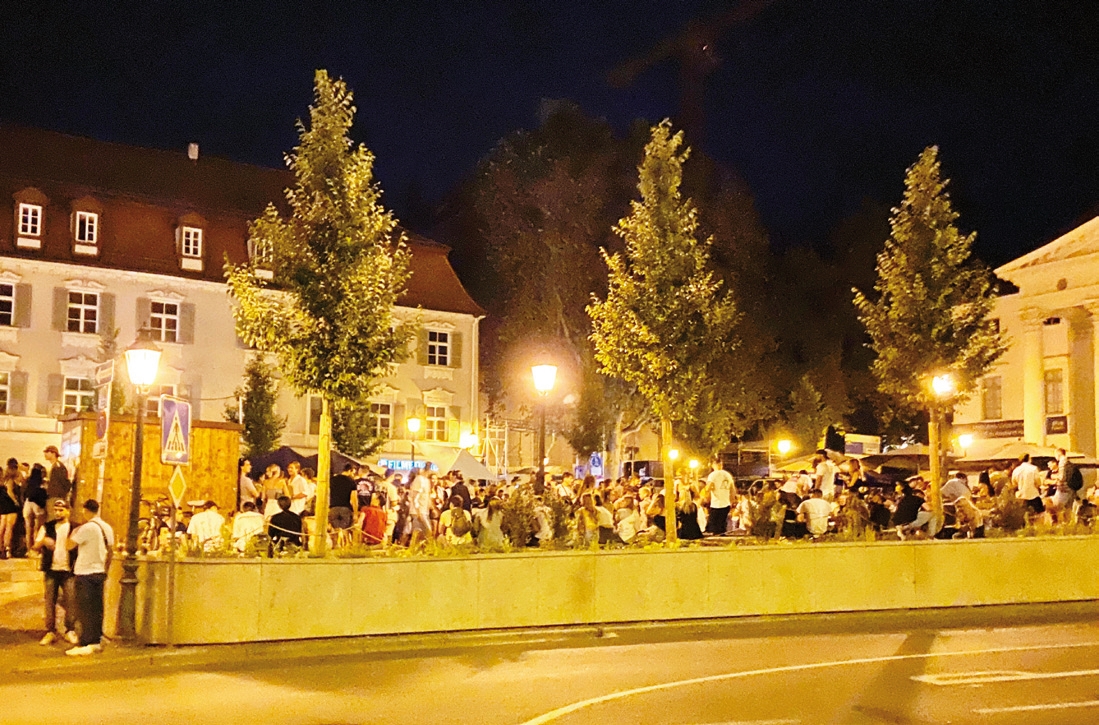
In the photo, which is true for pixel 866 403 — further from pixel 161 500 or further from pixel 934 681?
→ pixel 934 681

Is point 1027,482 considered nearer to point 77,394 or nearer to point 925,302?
point 925,302

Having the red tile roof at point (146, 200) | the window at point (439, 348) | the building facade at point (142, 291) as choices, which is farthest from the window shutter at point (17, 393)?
the window at point (439, 348)

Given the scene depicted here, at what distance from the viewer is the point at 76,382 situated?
42156mm

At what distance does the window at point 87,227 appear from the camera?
42.3 metres

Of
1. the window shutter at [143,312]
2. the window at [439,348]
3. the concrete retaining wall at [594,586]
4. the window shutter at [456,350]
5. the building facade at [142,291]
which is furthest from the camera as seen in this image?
the window shutter at [456,350]

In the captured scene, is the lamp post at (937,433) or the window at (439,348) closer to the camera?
the lamp post at (937,433)

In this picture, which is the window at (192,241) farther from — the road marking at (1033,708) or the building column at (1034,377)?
the road marking at (1033,708)

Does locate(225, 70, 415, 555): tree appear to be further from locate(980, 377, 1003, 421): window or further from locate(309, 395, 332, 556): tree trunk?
locate(980, 377, 1003, 421): window

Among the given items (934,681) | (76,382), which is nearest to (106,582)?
(934,681)

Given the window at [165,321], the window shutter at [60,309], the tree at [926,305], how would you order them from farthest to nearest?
1. the window at [165,321]
2. the window shutter at [60,309]
3. the tree at [926,305]

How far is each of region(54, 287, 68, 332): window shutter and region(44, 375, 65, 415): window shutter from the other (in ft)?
5.47

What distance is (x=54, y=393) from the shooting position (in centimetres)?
4166

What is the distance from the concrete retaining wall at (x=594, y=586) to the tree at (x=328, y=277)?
3.25 metres

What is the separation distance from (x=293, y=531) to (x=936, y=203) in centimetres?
1376
